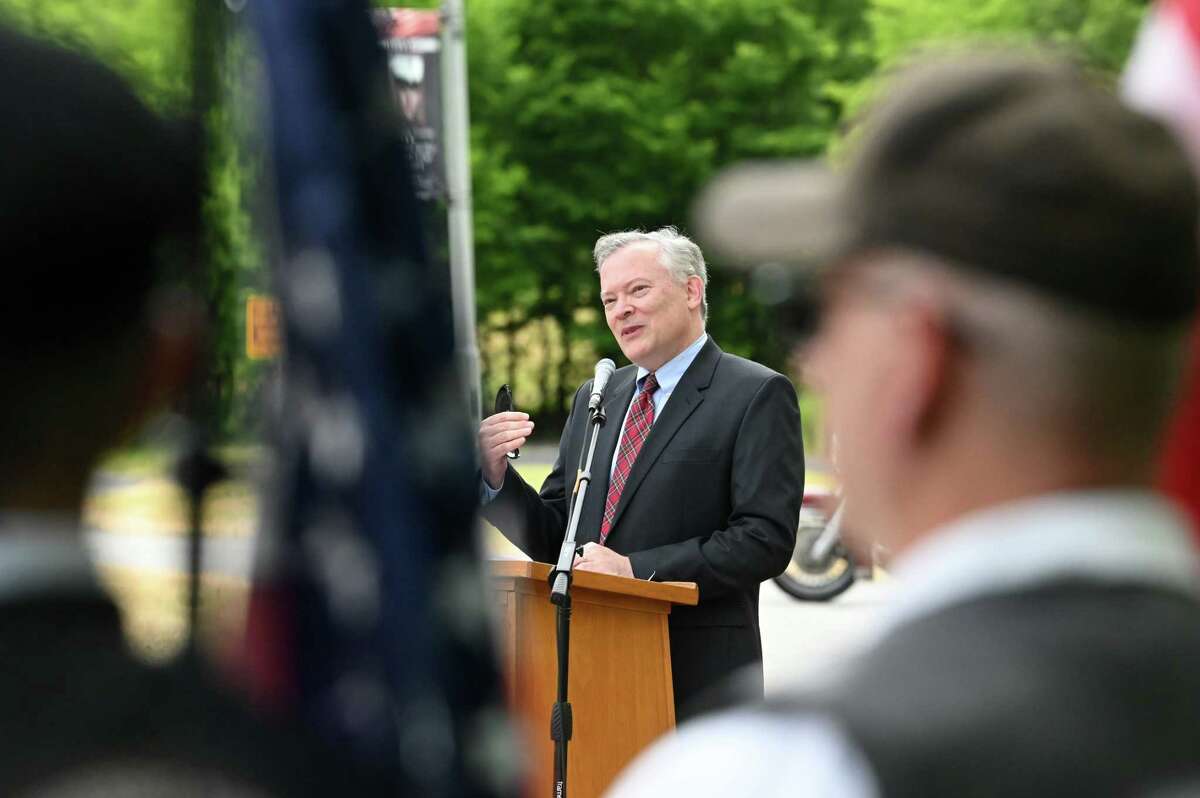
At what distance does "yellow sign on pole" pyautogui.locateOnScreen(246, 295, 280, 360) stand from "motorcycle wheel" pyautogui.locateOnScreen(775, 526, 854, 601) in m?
11.3

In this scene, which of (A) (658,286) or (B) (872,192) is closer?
(B) (872,192)

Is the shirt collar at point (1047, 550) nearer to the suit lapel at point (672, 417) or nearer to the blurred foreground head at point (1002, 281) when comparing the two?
the blurred foreground head at point (1002, 281)

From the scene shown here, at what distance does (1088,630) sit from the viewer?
0.95m

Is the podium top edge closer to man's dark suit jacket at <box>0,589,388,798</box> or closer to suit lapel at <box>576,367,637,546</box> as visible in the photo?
suit lapel at <box>576,367,637,546</box>

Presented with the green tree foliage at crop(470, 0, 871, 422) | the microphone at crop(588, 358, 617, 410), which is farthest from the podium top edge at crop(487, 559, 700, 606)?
the green tree foliage at crop(470, 0, 871, 422)

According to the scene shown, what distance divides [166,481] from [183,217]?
6.9 inches

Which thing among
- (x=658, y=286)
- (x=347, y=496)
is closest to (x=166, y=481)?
(x=347, y=496)

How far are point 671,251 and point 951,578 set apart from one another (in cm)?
363

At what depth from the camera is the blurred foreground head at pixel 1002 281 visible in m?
1.01

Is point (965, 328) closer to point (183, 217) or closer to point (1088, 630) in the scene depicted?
point (1088, 630)

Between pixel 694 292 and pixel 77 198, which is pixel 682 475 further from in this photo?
pixel 77 198

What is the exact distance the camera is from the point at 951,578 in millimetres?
996

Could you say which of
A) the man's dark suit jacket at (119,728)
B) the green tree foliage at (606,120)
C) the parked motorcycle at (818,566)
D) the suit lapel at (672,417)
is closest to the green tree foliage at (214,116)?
the man's dark suit jacket at (119,728)

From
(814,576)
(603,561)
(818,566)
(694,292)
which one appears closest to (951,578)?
(603,561)
